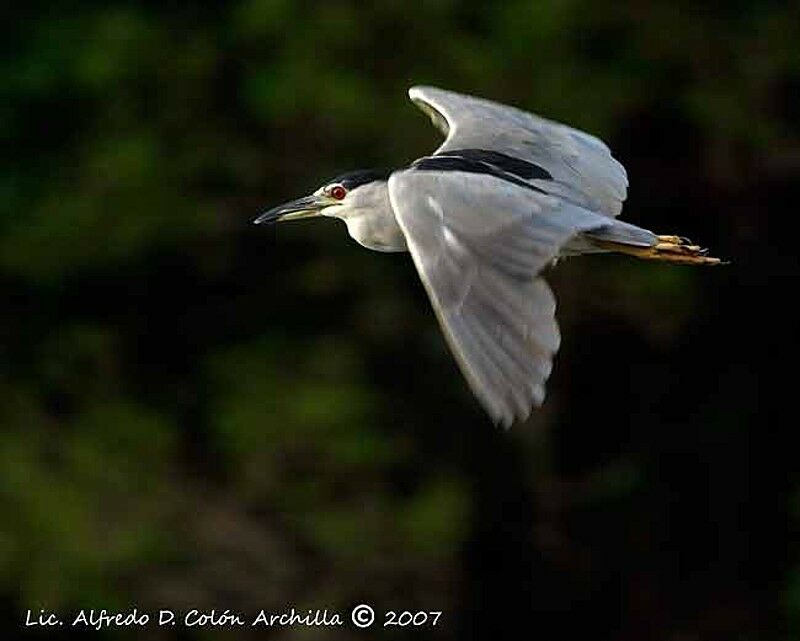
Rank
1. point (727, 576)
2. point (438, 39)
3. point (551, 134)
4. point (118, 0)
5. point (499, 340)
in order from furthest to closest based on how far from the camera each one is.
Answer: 1. point (727, 576)
2. point (118, 0)
3. point (438, 39)
4. point (551, 134)
5. point (499, 340)

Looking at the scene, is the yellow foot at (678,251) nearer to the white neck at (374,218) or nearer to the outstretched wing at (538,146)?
the outstretched wing at (538,146)

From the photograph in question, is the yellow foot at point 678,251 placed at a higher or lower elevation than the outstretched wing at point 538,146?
lower

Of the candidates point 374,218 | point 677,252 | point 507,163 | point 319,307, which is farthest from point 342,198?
point 319,307

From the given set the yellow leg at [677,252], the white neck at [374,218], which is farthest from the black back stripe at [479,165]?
Answer: the yellow leg at [677,252]

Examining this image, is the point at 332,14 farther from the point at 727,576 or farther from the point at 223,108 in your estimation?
the point at 727,576

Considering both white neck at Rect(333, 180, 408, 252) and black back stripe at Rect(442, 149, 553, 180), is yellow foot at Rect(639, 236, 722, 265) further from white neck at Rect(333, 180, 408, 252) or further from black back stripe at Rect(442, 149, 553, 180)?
white neck at Rect(333, 180, 408, 252)

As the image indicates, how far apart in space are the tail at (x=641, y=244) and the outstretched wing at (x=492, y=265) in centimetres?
4

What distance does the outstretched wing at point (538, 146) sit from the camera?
5438 mm

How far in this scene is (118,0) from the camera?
826cm

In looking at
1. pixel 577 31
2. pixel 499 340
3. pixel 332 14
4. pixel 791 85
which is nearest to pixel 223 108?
pixel 332 14

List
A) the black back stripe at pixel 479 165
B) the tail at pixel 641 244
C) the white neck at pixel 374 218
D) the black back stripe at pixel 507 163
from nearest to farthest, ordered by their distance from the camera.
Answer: the tail at pixel 641 244 < the black back stripe at pixel 479 165 < the black back stripe at pixel 507 163 < the white neck at pixel 374 218

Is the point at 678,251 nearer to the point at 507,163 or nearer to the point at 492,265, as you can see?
the point at 507,163

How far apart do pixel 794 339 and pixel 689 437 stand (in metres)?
0.52

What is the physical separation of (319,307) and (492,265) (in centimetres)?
365
